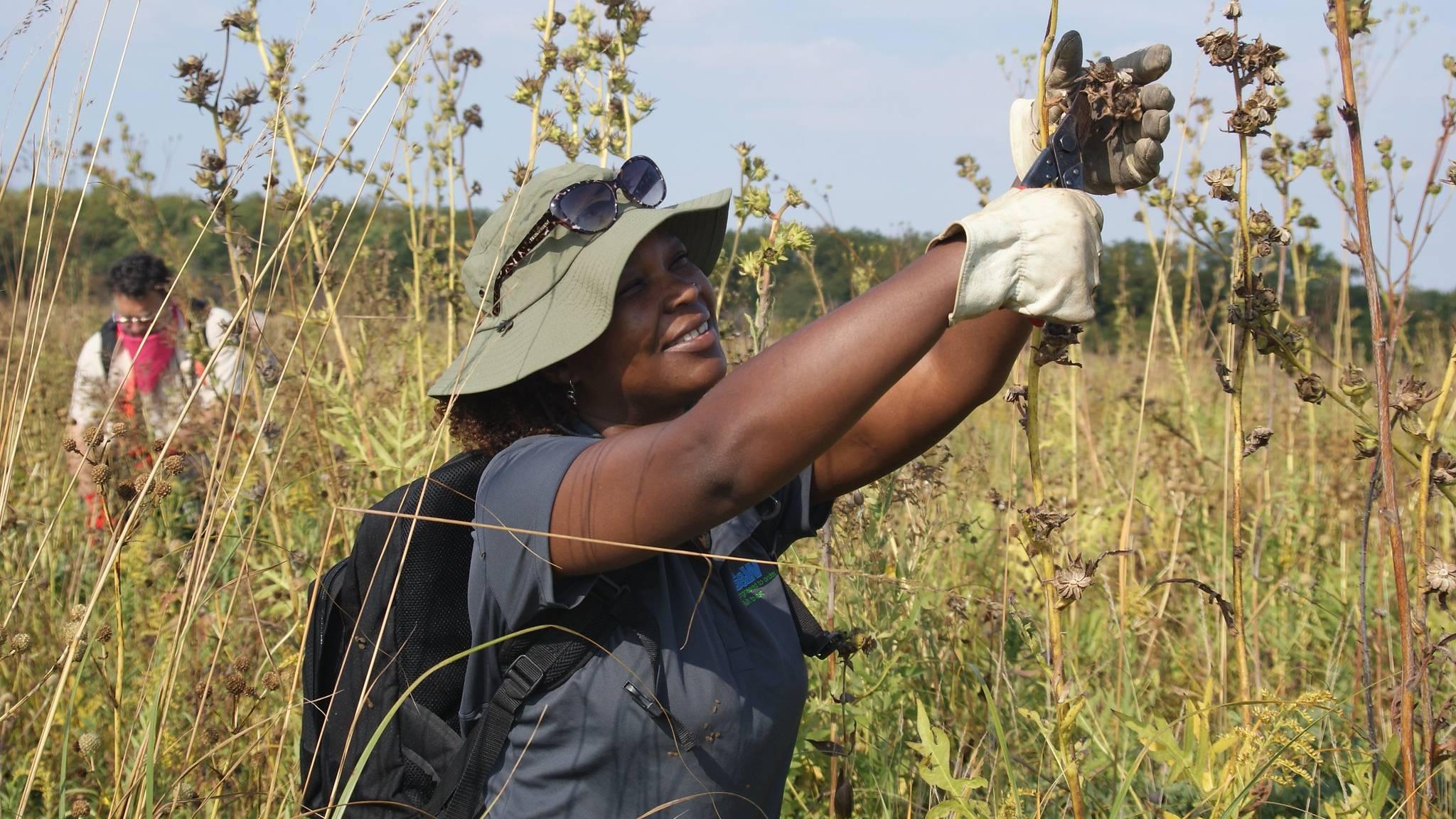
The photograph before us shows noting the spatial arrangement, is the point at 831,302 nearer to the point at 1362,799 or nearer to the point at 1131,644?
the point at 1131,644

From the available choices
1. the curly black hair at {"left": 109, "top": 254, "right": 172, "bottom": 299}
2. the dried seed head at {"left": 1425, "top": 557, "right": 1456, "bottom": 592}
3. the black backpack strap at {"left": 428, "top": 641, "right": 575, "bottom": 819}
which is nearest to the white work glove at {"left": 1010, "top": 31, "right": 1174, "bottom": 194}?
the dried seed head at {"left": 1425, "top": 557, "right": 1456, "bottom": 592}

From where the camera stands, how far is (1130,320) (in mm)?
6176

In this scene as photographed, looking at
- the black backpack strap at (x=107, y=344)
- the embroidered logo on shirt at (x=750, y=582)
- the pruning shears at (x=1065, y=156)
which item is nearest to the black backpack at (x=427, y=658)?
the embroidered logo on shirt at (x=750, y=582)

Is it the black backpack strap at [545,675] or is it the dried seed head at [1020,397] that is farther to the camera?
the black backpack strap at [545,675]

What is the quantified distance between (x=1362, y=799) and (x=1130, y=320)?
15.4 ft

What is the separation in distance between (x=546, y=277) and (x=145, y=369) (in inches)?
132

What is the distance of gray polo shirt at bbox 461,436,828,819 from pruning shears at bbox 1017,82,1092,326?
69 cm

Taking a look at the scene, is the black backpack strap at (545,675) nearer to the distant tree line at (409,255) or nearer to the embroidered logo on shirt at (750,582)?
the embroidered logo on shirt at (750,582)

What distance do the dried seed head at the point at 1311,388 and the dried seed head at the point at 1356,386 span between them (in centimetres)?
2

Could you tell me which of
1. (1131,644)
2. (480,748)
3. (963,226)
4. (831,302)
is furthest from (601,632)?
(831,302)

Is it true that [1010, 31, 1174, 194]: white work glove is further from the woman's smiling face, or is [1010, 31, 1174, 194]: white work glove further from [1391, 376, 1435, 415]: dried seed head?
the woman's smiling face

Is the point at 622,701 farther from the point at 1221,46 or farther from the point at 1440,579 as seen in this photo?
the point at 1221,46

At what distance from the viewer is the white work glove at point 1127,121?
4.91 feet

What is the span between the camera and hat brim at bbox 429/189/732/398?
1821 mm
